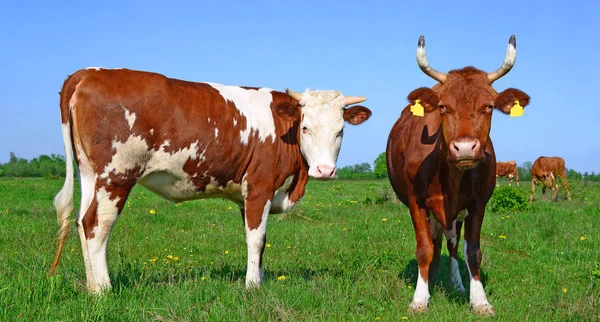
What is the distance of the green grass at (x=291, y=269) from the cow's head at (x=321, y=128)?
140 cm

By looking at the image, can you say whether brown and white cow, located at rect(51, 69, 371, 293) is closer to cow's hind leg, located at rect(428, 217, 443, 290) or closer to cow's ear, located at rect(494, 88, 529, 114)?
cow's hind leg, located at rect(428, 217, 443, 290)

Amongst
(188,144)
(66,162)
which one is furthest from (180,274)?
(66,162)

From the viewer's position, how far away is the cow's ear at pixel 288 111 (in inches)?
279

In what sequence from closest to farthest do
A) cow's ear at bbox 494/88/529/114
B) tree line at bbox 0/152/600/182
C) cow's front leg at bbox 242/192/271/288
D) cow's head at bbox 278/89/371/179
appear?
cow's ear at bbox 494/88/529/114 → cow's head at bbox 278/89/371/179 → cow's front leg at bbox 242/192/271/288 → tree line at bbox 0/152/600/182

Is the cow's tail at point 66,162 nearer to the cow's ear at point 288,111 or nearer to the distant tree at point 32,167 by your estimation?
the cow's ear at point 288,111

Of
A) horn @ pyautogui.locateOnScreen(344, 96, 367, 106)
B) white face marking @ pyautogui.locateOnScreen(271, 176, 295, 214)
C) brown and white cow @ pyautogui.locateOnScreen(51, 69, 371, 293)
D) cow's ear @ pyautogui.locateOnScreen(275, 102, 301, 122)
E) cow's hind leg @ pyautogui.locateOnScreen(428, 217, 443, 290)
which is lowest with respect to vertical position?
cow's hind leg @ pyautogui.locateOnScreen(428, 217, 443, 290)

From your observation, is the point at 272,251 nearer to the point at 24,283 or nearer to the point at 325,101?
the point at 325,101

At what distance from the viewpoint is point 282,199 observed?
24.3 ft

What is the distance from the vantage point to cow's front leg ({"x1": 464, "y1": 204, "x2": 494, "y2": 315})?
20.6ft

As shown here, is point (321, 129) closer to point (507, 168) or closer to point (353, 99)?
point (353, 99)

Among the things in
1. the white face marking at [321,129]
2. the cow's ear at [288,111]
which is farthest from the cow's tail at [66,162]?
the white face marking at [321,129]

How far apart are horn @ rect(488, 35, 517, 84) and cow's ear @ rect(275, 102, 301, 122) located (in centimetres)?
233

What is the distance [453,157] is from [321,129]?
1.81 m

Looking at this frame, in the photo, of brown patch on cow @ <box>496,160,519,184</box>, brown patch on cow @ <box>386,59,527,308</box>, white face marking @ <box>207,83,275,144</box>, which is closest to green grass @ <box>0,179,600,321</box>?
brown patch on cow @ <box>386,59,527,308</box>
